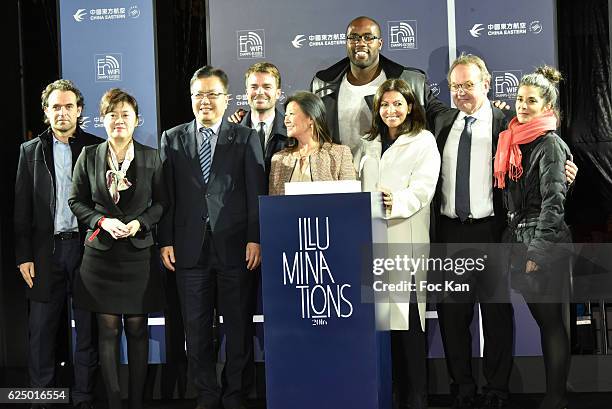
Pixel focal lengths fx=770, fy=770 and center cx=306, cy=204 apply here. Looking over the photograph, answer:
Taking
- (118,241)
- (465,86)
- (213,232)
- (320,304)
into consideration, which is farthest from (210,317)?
(465,86)

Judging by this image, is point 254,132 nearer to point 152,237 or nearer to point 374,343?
point 152,237

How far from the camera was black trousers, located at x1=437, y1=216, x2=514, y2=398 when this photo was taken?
4.57 metres

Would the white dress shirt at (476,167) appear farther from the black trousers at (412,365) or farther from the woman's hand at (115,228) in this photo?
the woman's hand at (115,228)

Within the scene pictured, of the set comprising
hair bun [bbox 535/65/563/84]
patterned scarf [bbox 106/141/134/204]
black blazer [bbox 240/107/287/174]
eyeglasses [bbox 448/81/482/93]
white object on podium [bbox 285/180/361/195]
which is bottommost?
white object on podium [bbox 285/180/361/195]

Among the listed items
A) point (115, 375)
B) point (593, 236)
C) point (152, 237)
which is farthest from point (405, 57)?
point (115, 375)

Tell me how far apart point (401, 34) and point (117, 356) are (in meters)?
2.76

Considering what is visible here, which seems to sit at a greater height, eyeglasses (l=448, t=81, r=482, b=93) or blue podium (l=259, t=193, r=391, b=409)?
eyeglasses (l=448, t=81, r=482, b=93)

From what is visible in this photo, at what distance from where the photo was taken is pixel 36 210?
4785 millimetres

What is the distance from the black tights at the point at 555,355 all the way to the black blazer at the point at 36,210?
2856 millimetres

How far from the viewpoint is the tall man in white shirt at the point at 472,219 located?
4.58 meters

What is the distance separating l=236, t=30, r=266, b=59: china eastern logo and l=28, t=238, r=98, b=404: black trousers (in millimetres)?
1687

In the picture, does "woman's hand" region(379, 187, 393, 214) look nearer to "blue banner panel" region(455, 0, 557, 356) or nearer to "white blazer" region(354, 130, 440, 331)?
"white blazer" region(354, 130, 440, 331)

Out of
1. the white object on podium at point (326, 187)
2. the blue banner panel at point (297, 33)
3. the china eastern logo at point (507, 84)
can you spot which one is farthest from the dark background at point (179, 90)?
the white object on podium at point (326, 187)

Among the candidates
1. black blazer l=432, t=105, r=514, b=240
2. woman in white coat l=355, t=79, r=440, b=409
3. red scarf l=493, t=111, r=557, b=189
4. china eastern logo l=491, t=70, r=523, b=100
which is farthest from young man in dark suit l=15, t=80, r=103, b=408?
china eastern logo l=491, t=70, r=523, b=100
